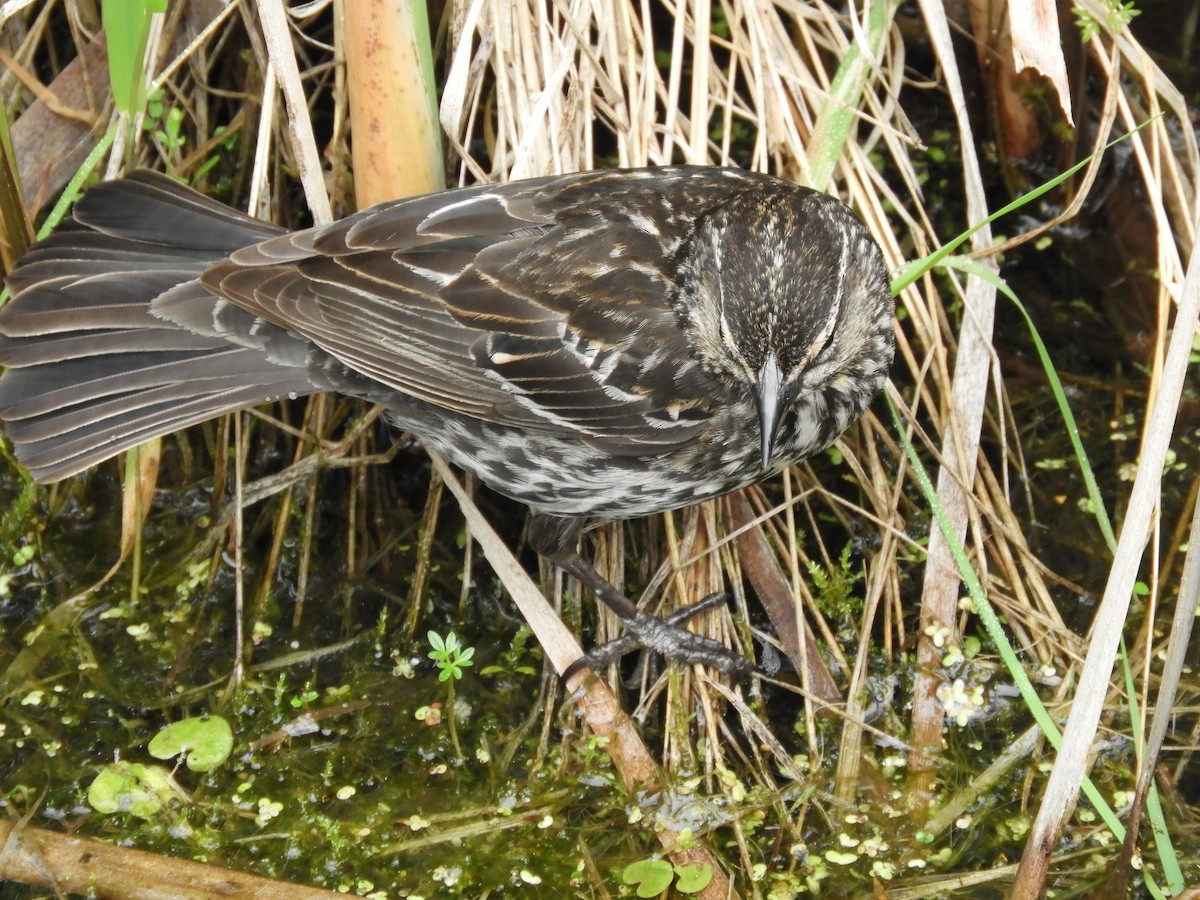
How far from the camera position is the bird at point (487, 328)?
3012 mm

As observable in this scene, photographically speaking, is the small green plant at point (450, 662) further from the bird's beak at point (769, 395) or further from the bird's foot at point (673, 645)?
the bird's beak at point (769, 395)

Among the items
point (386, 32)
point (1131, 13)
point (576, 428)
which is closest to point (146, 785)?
point (576, 428)

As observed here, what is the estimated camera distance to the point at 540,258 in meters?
3.07

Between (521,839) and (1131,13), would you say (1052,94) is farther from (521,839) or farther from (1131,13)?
(521,839)

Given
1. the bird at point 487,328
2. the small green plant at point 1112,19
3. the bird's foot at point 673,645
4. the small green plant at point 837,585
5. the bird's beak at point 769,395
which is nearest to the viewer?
the bird's beak at point 769,395

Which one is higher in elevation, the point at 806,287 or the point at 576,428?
the point at 806,287

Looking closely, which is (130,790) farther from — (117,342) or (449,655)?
(117,342)

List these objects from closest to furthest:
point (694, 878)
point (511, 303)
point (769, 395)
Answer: point (769, 395) < point (694, 878) < point (511, 303)

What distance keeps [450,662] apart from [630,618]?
469 mm

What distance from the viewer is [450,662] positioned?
10.7ft

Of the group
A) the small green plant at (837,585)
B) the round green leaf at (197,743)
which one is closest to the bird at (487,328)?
the small green plant at (837,585)

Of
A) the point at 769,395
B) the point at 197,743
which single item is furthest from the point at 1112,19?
the point at 197,743

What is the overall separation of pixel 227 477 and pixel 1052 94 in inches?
106

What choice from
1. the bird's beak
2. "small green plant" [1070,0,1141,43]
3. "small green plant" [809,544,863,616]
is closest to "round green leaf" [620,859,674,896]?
"small green plant" [809,544,863,616]
